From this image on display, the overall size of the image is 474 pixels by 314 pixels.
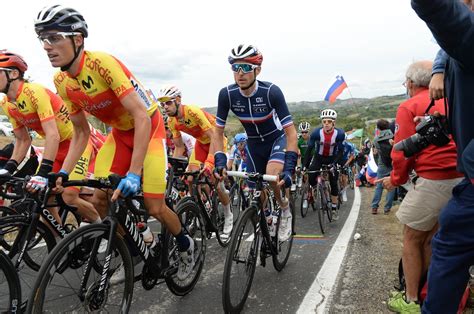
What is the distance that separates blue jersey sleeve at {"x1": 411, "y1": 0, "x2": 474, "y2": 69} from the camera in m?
1.34

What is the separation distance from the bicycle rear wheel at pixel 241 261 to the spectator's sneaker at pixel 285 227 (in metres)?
0.70

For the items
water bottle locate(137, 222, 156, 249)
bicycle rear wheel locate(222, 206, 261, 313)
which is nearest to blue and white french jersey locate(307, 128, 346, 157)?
bicycle rear wheel locate(222, 206, 261, 313)

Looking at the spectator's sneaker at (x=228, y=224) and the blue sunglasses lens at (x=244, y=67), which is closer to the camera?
the blue sunglasses lens at (x=244, y=67)

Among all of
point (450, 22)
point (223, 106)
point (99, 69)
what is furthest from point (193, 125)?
point (450, 22)

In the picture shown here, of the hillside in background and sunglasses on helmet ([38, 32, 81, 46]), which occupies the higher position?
sunglasses on helmet ([38, 32, 81, 46])

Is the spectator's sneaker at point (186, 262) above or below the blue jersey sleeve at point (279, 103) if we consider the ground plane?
below

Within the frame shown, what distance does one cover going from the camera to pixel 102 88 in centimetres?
289

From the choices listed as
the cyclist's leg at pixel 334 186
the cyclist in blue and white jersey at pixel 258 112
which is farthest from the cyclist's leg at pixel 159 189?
the cyclist's leg at pixel 334 186

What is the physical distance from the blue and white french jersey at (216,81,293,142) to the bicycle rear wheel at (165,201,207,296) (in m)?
1.22

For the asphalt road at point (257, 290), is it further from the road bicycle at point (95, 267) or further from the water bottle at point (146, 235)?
the water bottle at point (146, 235)

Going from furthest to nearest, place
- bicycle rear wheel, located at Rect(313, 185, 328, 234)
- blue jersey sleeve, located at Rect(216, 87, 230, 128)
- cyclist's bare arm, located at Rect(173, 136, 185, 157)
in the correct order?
cyclist's bare arm, located at Rect(173, 136, 185, 157) < bicycle rear wheel, located at Rect(313, 185, 328, 234) < blue jersey sleeve, located at Rect(216, 87, 230, 128)

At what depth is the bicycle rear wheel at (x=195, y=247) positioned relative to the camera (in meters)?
3.27

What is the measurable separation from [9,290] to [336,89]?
17250 mm

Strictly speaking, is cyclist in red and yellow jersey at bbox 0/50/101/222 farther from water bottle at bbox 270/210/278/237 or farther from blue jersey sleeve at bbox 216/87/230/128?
water bottle at bbox 270/210/278/237
